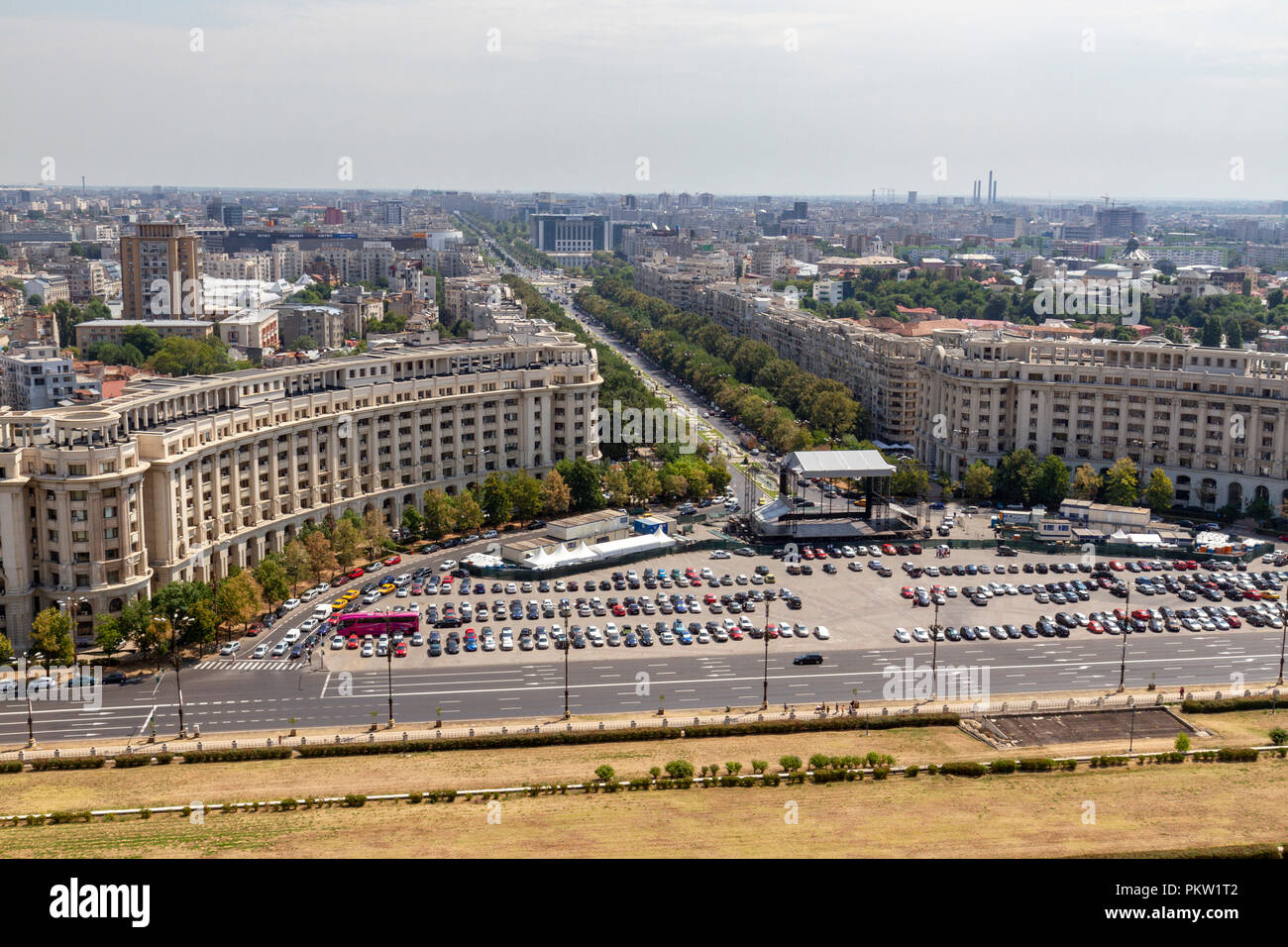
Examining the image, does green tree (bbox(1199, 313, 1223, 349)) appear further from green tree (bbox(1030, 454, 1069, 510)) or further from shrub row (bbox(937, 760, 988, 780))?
shrub row (bbox(937, 760, 988, 780))

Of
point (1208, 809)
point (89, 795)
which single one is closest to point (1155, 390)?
point (1208, 809)

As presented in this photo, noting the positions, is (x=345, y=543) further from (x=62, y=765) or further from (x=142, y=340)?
(x=142, y=340)

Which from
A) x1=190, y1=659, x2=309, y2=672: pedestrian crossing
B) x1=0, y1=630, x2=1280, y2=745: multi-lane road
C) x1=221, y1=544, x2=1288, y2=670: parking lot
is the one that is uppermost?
x1=221, y1=544, x2=1288, y2=670: parking lot

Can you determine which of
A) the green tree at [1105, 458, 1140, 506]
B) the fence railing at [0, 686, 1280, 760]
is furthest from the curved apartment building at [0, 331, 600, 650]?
the green tree at [1105, 458, 1140, 506]

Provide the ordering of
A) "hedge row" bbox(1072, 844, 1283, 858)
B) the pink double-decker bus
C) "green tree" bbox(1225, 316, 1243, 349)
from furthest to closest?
"green tree" bbox(1225, 316, 1243, 349)
the pink double-decker bus
"hedge row" bbox(1072, 844, 1283, 858)

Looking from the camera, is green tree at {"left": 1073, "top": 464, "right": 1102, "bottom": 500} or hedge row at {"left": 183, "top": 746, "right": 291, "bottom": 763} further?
green tree at {"left": 1073, "top": 464, "right": 1102, "bottom": 500}
